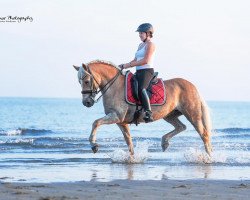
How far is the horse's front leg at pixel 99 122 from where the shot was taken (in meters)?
12.9

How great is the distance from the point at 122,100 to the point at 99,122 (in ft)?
2.99

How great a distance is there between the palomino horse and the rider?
282mm

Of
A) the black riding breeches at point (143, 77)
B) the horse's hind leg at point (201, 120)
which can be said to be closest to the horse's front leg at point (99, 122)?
the black riding breeches at point (143, 77)

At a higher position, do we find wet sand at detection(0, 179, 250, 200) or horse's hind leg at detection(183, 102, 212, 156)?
horse's hind leg at detection(183, 102, 212, 156)

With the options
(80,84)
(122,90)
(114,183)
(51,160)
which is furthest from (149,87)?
(114,183)

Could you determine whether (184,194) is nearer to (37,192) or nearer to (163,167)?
(37,192)

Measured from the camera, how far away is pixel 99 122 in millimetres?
13102

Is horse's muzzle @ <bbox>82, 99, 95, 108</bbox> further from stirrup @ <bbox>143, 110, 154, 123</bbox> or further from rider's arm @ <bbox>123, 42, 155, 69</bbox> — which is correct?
stirrup @ <bbox>143, 110, 154, 123</bbox>

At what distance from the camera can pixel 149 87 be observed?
45.8 feet

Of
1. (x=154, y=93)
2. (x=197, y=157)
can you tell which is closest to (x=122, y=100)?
(x=154, y=93)

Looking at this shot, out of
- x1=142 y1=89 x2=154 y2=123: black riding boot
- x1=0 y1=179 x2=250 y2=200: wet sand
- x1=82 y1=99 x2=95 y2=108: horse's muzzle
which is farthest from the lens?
x1=142 y1=89 x2=154 y2=123: black riding boot

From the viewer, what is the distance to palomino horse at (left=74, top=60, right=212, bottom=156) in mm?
13250

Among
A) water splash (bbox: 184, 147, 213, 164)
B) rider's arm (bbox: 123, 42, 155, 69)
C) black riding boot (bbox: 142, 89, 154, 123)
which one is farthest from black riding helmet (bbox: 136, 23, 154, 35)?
water splash (bbox: 184, 147, 213, 164)

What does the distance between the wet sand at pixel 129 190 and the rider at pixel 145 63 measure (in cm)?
368
